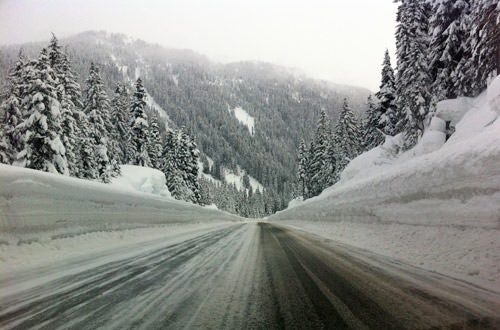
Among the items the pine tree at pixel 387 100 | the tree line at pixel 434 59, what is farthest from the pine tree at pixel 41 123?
the pine tree at pixel 387 100

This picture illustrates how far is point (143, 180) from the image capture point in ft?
123

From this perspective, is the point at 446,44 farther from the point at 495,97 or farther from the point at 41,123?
the point at 41,123

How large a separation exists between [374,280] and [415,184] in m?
4.77

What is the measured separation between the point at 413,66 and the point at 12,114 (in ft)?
120

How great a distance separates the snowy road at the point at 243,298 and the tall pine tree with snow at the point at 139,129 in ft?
146

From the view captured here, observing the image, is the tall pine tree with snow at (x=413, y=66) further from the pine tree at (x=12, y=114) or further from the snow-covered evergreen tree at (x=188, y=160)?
the snow-covered evergreen tree at (x=188, y=160)

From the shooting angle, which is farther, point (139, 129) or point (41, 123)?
point (139, 129)

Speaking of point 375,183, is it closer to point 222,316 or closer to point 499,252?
point 499,252

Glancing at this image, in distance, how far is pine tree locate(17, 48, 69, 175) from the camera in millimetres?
25438

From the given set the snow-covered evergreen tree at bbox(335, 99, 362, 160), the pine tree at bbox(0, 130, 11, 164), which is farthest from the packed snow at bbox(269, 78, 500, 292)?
the snow-covered evergreen tree at bbox(335, 99, 362, 160)

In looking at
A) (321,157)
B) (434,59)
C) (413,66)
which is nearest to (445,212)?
(434,59)

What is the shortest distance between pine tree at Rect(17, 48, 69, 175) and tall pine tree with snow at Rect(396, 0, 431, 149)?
2910cm

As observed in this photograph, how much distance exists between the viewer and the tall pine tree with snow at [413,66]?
1060 inches

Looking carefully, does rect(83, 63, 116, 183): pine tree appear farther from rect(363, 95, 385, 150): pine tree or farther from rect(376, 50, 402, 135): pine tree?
rect(363, 95, 385, 150): pine tree
